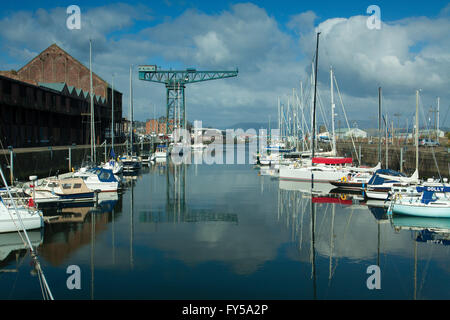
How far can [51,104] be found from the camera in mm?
48625

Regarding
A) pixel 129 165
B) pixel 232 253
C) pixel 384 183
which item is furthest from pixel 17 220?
pixel 129 165

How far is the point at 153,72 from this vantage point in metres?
83.0

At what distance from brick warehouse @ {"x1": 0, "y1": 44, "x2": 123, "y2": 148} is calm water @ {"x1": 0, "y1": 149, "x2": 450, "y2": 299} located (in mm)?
20336

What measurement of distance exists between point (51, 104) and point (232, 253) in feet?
133

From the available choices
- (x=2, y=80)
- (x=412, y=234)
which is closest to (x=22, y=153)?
(x=2, y=80)

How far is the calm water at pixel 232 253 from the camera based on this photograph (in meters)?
11.6

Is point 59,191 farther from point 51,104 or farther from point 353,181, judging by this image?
point 51,104

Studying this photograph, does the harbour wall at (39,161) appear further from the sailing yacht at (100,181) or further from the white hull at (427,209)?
the white hull at (427,209)

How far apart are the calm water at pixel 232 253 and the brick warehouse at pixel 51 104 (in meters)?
20.3

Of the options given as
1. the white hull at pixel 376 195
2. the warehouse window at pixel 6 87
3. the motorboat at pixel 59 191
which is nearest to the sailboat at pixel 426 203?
the white hull at pixel 376 195

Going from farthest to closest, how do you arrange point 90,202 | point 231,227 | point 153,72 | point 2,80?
point 153,72
point 2,80
point 90,202
point 231,227

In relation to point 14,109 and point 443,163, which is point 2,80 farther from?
point 443,163

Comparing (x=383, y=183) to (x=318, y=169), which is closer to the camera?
(x=383, y=183)
